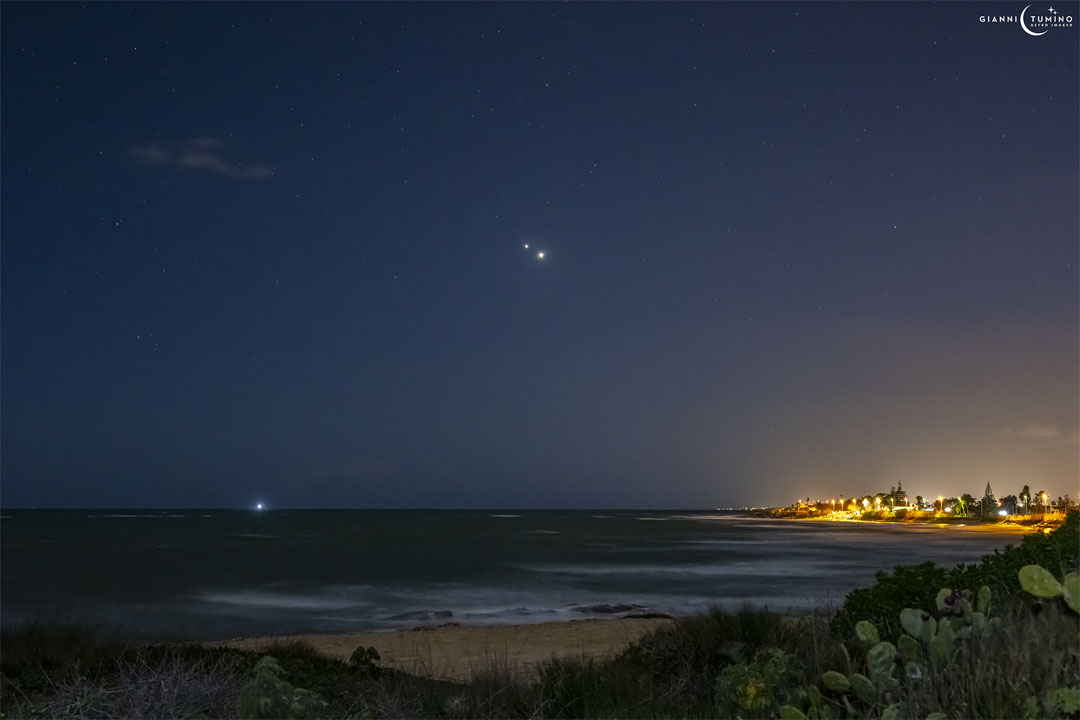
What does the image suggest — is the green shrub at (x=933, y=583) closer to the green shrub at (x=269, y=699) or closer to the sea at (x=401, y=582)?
the sea at (x=401, y=582)

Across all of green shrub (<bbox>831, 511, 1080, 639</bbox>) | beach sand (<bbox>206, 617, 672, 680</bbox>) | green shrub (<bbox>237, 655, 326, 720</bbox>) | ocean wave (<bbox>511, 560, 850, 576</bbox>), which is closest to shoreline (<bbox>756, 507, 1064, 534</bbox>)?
ocean wave (<bbox>511, 560, 850, 576</bbox>)

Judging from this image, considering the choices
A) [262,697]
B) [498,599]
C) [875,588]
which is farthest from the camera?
[498,599]

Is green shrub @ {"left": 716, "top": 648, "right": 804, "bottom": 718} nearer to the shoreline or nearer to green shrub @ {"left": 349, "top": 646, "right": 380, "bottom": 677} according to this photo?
green shrub @ {"left": 349, "top": 646, "right": 380, "bottom": 677}

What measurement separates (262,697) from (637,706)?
3.02 m

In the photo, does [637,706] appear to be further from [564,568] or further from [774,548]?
[774,548]

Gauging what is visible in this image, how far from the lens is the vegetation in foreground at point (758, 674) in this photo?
591cm

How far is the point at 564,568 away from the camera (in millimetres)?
44000

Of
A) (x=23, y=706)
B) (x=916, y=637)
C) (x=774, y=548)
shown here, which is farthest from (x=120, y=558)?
(x=916, y=637)

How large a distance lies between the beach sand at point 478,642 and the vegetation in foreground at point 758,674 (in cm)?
371

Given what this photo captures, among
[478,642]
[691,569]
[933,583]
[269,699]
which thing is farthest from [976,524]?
[269,699]

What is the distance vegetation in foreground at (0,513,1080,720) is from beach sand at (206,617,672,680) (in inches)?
146

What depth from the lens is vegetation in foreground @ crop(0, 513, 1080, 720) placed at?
19.4 feet

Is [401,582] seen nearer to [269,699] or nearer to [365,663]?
[365,663]

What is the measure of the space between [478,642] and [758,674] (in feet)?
36.5
